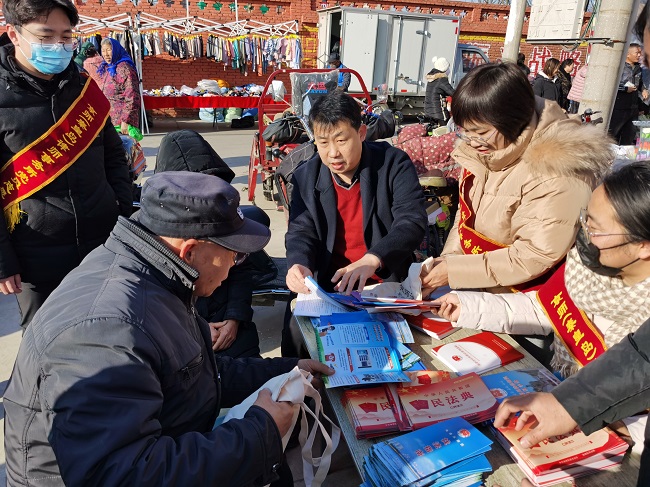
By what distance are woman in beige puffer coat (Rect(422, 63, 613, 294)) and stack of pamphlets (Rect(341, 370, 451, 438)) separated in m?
0.59

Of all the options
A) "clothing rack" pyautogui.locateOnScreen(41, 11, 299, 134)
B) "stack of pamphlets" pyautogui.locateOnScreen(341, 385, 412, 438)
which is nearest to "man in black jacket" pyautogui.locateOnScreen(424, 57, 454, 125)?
"clothing rack" pyautogui.locateOnScreen(41, 11, 299, 134)

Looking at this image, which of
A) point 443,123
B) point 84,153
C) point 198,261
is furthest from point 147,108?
point 198,261

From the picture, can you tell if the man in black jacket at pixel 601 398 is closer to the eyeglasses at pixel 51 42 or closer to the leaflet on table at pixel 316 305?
the leaflet on table at pixel 316 305

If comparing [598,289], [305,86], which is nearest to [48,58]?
[598,289]

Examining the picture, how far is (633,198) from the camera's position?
1407 mm

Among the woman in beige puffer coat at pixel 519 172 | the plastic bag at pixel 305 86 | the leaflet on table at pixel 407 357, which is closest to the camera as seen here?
the leaflet on table at pixel 407 357

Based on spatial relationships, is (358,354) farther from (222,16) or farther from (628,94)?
(222,16)

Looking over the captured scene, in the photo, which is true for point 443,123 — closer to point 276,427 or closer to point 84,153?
point 84,153

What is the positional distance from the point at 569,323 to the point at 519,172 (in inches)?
25.6

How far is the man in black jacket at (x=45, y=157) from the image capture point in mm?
2168

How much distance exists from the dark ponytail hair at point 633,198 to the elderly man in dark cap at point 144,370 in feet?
3.45

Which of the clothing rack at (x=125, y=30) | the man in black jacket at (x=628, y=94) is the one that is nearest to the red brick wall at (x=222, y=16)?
the clothing rack at (x=125, y=30)

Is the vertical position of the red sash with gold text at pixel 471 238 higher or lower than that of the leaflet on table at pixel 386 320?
higher

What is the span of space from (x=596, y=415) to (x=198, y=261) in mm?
1090
